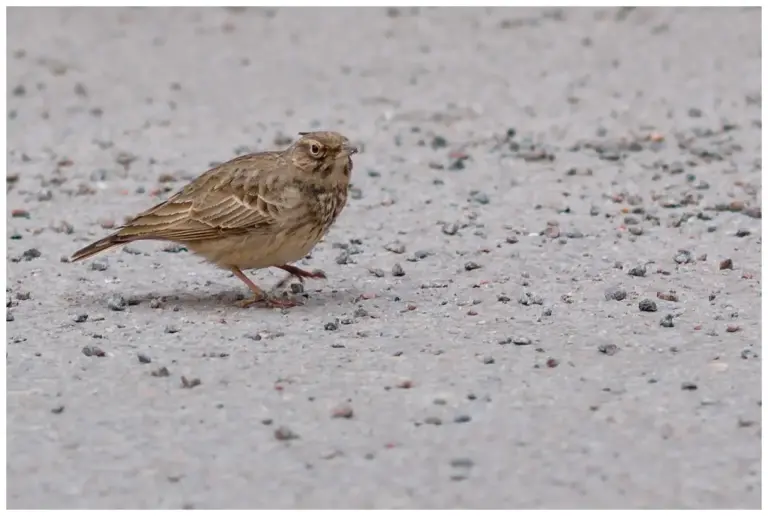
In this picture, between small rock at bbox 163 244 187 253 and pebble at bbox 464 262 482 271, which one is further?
small rock at bbox 163 244 187 253

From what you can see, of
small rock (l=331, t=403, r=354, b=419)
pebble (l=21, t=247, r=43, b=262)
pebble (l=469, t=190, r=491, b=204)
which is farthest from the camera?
pebble (l=469, t=190, r=491, b=204)

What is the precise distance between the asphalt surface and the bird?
Result: 0.30 m

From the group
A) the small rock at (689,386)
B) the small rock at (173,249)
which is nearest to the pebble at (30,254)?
the small rock at (173,249)

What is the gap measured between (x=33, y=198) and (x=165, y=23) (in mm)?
6431

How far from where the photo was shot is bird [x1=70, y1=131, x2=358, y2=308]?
7.61m

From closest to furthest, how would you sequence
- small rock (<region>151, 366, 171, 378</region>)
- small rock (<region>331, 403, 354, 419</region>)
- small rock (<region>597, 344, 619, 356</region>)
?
small rock (<region>331, 403, 354, 419</region>), small rock (<region>151, 366, 171, 378</region>), small rock (<region>597, 344, 619, 356</region>)

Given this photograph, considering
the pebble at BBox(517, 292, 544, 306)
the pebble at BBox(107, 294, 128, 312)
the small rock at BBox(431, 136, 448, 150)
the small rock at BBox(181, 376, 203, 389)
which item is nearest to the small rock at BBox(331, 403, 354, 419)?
the small rock at BBox(181, 376, 203, 389)

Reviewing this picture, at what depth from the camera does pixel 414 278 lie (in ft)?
28.0

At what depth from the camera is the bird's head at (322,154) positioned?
7.67 metres

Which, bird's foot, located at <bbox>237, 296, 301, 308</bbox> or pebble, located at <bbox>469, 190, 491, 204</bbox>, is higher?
pebble, located at <bbox>469, 190, 491, 204</bbox>

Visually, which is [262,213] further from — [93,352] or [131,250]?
[131,250]

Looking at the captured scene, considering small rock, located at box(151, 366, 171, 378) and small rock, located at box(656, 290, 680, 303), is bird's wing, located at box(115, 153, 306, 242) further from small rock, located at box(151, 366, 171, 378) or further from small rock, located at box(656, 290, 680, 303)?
small rock, located at box(656, 290, 680, 303)

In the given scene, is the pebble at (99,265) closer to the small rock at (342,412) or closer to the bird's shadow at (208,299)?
the bird's shadow at (208,299)

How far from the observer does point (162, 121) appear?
41.5 ft
